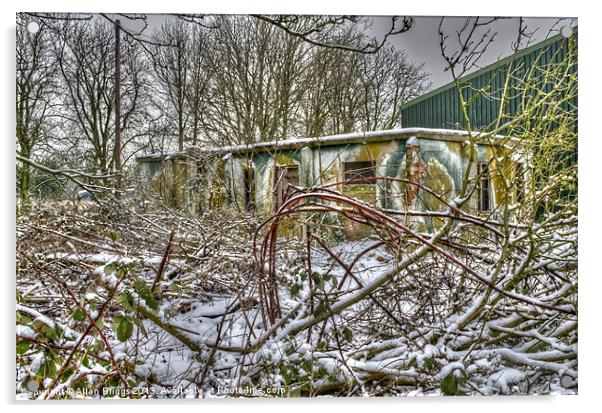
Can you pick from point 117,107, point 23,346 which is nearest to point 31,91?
point 117,107

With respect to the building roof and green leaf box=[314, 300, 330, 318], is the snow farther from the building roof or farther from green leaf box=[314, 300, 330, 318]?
the building roof

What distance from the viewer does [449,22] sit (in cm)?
323

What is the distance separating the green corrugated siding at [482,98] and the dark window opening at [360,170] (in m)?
0.31

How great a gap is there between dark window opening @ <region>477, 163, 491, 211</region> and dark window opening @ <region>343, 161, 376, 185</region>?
1.83 feet

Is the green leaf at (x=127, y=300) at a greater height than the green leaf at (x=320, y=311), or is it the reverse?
the green leaf at (x=127, y=300)

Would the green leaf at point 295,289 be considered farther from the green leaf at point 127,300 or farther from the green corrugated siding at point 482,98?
the green corrugated siding at point 482,98

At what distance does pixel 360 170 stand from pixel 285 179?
41cm

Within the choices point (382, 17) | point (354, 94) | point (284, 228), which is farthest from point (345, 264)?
point (382, 17)

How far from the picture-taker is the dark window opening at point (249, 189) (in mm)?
3180

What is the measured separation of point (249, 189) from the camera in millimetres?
3191

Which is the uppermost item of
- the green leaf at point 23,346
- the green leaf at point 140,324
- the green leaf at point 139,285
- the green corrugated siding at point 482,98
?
the green corrugated siding at point 482,98

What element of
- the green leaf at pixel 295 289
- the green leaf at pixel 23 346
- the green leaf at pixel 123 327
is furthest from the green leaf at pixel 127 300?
the green leaf at pixel 295 289

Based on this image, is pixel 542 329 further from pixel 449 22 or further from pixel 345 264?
pixel 449 22

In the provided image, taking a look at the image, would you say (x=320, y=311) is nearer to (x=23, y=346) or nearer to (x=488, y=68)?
(x=23, y=346)
